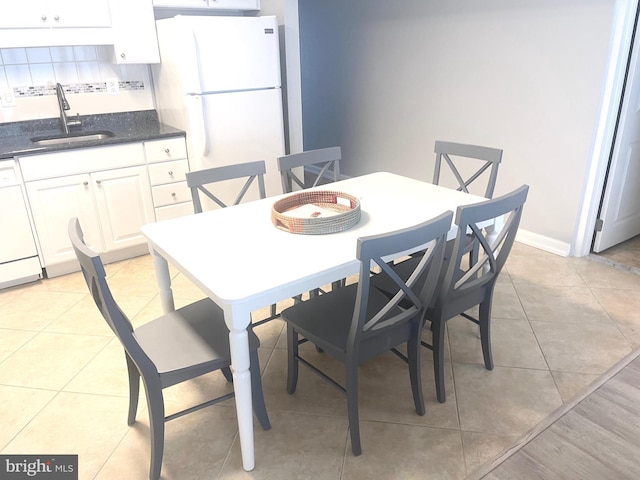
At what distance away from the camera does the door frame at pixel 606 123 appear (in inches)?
111

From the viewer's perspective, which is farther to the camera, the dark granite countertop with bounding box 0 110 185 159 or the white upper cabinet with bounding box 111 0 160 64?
the white upper cabinet with bounding box 111 0 160 64

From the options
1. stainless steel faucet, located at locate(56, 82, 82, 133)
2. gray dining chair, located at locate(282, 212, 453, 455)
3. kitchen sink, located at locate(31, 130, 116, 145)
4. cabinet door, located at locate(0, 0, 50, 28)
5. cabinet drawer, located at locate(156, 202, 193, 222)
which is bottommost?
cabinet drawer, located at locate(156, 202, 193, 222)

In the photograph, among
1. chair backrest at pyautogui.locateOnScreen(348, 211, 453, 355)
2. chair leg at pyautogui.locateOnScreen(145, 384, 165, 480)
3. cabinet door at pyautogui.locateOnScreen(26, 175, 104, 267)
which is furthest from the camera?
cabinet door at pyautogui.locateOnScreen(26, 175, 104, 267)

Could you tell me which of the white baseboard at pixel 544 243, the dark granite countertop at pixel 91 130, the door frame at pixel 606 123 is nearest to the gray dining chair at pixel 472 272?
the door frame at pixel 606 123

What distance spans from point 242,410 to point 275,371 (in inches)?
26.3

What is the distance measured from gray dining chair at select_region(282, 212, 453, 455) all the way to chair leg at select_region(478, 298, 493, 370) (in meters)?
0.33

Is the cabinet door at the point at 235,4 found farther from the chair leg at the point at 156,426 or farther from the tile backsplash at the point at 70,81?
the chair leg at the point at 156,426

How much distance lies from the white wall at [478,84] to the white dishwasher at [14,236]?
10.0ft

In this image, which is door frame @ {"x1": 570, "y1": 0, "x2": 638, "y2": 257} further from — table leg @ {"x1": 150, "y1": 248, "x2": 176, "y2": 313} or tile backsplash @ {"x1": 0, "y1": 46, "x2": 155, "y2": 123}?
tile backsplash @ {"x1": 0, "y1": 46, "x2": 155, "y2": 123}

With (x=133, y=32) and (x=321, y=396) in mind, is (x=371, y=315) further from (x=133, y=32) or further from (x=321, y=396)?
(x=133, y=32)

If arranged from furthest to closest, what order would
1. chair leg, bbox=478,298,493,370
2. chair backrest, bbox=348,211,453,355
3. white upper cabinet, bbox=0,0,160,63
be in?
white upper cabinet, bbox=0,0,160,63, chair leg, bbox=478,298,493,370, chair backrest, bbox=348,211,453,355

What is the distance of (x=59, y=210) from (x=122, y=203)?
393mm

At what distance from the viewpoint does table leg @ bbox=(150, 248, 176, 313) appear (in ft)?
6.56

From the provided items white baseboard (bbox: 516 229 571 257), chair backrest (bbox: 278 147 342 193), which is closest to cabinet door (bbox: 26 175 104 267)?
chair backrest (bbox: 278 147 342 193)
